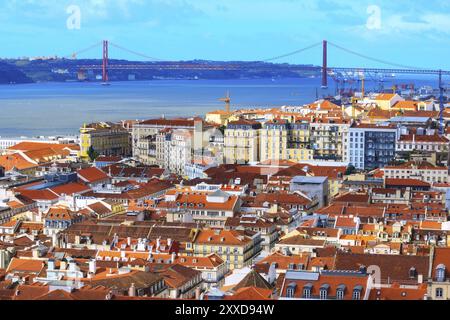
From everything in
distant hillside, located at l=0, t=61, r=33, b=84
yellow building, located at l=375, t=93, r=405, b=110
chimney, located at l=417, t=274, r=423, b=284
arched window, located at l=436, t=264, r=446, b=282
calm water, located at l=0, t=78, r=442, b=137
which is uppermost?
distant hillside, located at l=0, t=61, r=33, b=84

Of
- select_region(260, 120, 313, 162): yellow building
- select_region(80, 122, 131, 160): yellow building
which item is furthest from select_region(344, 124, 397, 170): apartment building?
select_region(80, 122, 131, 160): yellow building

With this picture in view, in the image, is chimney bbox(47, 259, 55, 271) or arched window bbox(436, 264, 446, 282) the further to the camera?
chimney bbox(47, 259, 55, 271)

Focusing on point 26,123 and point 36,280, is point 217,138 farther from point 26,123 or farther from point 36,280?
point 26,123

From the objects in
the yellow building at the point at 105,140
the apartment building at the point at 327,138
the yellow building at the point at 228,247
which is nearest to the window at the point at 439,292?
the yellow building at the point at 228,247

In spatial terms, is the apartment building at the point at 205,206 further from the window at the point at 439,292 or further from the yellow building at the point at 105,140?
the yellow building at the point at 105,140

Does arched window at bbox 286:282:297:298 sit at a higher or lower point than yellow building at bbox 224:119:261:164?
higher

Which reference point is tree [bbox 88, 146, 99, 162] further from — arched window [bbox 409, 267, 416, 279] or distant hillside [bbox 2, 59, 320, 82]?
arched window [bbox 409, 267, 416, 279]

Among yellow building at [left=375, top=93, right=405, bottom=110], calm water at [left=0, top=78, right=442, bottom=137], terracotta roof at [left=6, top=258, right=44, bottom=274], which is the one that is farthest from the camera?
calm water at [left=0, top=78, right=442, bottom=137]

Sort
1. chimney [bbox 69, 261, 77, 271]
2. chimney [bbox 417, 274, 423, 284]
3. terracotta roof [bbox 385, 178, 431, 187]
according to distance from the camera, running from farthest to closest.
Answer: terracotta roof [bbox 385, 178, 431, 187] → chimney [bbox 69, 261, 77, 271] → chimney [bbox 417, 274, 423, 284]
